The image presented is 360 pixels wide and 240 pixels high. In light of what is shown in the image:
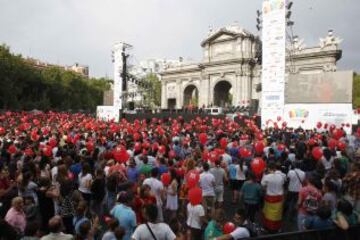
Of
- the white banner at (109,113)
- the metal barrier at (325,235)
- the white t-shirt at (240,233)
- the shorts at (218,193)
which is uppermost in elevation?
the white banner at (109,113)

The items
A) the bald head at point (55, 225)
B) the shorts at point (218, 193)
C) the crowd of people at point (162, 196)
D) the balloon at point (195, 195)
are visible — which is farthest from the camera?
the shorts at point (218, 193)

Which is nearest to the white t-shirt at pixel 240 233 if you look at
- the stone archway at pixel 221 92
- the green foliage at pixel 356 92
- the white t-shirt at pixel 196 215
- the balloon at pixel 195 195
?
the balloon at pixel 195 195

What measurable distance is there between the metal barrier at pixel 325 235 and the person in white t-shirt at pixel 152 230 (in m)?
1.48

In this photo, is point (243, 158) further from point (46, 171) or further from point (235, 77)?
point (235, 77)

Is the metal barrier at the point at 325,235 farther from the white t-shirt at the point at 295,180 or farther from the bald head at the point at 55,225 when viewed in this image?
the bald head at the point at 55,225

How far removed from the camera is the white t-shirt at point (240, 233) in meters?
5.29

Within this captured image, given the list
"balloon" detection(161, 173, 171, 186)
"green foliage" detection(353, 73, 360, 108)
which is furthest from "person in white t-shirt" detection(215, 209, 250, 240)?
"green foliage" detection(353, 73, 360, 108)

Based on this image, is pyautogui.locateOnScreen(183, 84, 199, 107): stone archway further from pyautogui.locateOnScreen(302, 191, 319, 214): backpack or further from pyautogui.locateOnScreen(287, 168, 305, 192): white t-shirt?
pyautogui.locateOnScreen(302, 191, 319, 214): backpack

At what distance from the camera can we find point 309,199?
6.86 meters

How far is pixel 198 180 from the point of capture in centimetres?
786

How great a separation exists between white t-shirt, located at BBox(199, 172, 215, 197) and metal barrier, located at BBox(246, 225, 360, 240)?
3106 mm

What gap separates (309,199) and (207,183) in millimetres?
2365

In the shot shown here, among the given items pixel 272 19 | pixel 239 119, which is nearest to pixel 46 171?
pixel 272 19

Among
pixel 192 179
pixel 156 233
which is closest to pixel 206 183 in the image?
pixel 192 179
